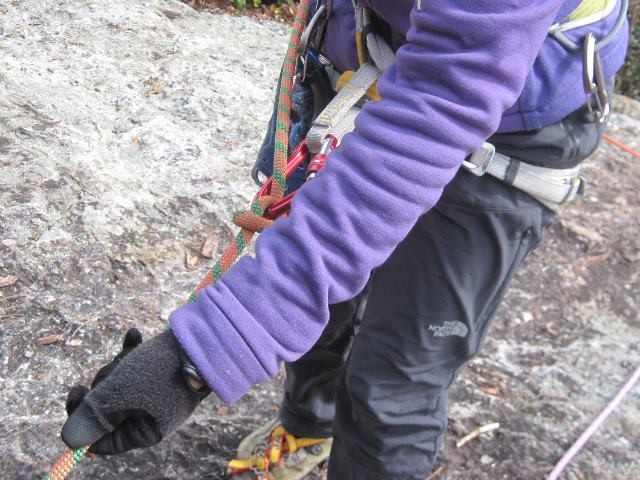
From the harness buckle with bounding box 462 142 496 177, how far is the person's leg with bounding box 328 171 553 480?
61 mm

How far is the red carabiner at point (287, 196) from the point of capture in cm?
111

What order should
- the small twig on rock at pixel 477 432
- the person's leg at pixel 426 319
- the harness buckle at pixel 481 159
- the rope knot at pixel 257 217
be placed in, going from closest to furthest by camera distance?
the rope knot at pixel 257 217
the harness buckle at pixel 481 159
the person's leg at pixel 426 319
the small twig on rock at pixel 477 432

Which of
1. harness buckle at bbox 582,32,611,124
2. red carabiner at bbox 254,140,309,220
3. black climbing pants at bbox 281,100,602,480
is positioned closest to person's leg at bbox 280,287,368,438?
black climbing pants at bbox 281,100,602,480

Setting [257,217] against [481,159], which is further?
[481,159]

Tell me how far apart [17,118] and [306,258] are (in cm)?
228

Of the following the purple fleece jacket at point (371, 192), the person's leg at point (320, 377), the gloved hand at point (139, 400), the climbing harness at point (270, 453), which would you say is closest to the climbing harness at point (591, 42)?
the purple fleece jacket at point (371, 192)

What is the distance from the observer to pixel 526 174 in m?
1.25

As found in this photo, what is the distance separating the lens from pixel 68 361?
193 centimetres

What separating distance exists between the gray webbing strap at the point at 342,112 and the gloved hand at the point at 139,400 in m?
0.49

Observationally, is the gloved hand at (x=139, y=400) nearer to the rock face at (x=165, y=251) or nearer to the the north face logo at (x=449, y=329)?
the the north face logo at (x=449, y=329)

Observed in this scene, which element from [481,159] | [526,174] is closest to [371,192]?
[481,159]

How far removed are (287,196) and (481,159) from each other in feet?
1.31

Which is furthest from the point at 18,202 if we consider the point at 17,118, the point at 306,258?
the point at 306,258

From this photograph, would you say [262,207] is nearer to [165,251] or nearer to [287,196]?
[287,196]
